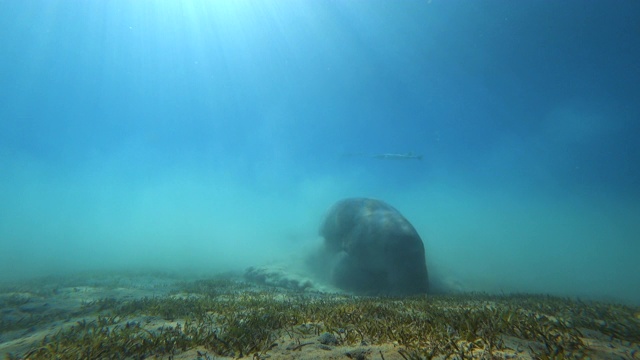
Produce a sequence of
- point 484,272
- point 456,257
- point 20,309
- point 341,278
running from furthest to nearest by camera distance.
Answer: point 456,257
point 484,272
point 341,278
point 20,309

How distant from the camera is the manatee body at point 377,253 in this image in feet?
33.4

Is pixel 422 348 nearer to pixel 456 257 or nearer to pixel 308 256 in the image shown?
pixel 308 256

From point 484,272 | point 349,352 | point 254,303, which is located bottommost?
point 484,272

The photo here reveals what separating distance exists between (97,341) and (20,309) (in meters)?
5.73

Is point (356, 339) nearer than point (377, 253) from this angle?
Yes

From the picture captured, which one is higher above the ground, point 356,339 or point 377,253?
point 377,253

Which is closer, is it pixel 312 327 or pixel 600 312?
pixel 312 327

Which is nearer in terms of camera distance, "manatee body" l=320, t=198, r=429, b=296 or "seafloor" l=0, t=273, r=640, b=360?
"seafloor" l=0, t=273, r=640, b=360

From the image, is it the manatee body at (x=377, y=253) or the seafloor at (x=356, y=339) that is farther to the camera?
the manatee body at (x=377, y=253)

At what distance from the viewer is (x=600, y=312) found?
183 inches

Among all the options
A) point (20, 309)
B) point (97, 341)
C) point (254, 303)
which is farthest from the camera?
point (20, 309)

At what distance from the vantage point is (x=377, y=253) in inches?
428

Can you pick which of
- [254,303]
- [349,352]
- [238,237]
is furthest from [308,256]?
[238,237]

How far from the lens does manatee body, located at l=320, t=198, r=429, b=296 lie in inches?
401
